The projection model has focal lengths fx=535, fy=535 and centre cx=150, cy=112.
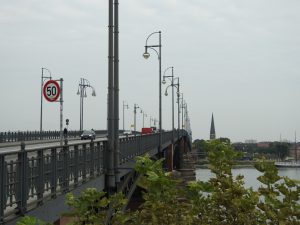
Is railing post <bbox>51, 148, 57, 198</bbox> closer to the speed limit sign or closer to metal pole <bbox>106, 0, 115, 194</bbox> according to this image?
metal pole <bbox>106, 0, 115, 194</bbox>

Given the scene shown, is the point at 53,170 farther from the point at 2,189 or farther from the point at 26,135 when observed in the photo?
the point at 26,135

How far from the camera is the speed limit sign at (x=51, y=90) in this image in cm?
1680

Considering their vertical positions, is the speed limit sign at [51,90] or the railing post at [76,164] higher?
the speed limit sign at [51,90]

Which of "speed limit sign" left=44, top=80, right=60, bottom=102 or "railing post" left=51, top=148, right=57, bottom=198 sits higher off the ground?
"speed limit sign" left=44, top=80, right=60, bottom=102

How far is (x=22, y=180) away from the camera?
8.98 m

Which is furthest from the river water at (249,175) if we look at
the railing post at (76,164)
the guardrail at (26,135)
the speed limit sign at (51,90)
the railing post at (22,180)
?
the guardrail at (26,135)

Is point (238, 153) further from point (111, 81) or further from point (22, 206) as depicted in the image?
point (111, 81)

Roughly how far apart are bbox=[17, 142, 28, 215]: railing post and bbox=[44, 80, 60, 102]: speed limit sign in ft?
25.9

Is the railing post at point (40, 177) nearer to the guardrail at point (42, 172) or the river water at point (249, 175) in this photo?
the guardrail at point (42, 172)

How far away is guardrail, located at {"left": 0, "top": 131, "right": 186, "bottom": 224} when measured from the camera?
8.39 metres

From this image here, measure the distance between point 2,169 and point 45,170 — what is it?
2.54m

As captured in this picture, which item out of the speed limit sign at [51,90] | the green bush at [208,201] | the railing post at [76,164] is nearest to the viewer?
the green bush at [208,201]

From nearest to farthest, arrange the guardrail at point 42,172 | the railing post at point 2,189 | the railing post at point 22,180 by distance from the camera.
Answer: the railing post at point 2,189 → the guardrail at point 42,172 → the railing post at point 22,180

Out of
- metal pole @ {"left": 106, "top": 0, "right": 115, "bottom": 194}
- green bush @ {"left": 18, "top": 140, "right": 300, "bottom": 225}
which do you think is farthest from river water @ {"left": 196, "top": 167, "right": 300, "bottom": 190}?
metal pole @ {"left": 106, "top": 0, "right": 115, "bottom": 194}
